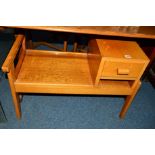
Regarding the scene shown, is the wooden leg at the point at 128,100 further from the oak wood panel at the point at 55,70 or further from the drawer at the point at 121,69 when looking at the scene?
the oak wood panel at the point at 55,70

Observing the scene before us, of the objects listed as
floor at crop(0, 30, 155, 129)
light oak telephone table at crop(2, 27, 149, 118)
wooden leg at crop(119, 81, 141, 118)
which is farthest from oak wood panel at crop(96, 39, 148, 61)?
floor at crop(0, 30, 155, 129)

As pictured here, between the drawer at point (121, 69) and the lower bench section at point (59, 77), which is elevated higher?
the drawer at point (121, 69)

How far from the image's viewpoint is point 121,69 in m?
0.91

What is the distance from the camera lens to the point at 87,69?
1163 mm

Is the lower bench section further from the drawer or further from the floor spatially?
the floor

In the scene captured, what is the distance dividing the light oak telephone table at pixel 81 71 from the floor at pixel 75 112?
0.31ft

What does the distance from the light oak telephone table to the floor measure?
0.09m

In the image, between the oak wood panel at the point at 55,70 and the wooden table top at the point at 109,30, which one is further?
the oak wood panel at the point at 55,70

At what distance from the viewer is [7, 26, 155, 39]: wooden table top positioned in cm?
82

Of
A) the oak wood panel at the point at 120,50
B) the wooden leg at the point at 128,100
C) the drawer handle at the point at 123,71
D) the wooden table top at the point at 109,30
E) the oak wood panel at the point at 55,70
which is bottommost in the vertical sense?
the wooden leg at the point at 128,100

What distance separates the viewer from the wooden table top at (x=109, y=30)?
0.82m

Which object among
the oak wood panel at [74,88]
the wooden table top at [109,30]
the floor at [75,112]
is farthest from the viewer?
the floor at [75,112]

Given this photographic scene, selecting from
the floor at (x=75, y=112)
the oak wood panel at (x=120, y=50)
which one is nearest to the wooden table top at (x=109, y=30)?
the oak wood panel at (x=120, y=50)

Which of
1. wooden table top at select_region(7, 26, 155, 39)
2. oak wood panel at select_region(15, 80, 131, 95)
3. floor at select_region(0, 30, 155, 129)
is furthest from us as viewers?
floor at select_region(0, 30, 155, 129)
